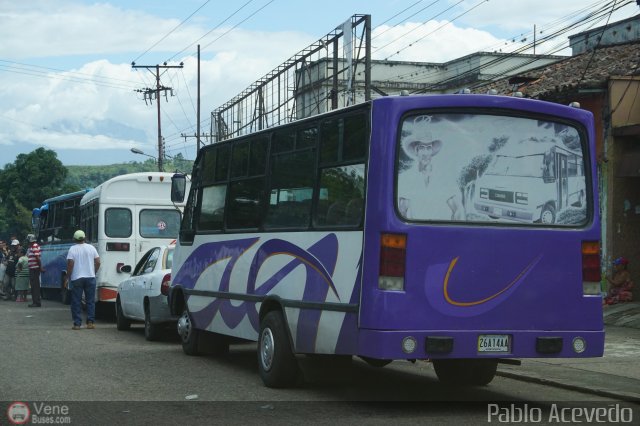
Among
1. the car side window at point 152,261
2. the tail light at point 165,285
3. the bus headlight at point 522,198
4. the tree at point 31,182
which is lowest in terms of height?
the tail light at point 165,285

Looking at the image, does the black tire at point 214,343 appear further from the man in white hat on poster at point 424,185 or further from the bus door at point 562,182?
the bus door at point 562,182

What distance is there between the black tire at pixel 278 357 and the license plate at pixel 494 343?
234 cm

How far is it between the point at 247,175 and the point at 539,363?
5.03m

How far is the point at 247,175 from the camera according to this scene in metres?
12.6

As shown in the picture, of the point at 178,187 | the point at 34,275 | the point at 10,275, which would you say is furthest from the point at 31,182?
the point at 178,187

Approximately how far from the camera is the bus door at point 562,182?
9852mm

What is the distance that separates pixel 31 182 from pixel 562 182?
271 ft

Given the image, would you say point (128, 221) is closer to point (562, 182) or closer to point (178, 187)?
point (178, 187)

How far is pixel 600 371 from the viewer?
42.4 feet

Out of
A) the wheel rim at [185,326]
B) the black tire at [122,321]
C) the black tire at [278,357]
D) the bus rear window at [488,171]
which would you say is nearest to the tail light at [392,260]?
the bus rear window at [488,171]

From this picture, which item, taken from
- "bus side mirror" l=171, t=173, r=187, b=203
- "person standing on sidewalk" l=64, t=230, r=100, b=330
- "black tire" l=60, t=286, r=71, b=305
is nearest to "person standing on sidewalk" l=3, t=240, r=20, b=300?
"black tire" l=60, t=286, r=71, b=305

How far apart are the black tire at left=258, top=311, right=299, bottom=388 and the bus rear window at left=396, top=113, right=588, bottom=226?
2368 mm

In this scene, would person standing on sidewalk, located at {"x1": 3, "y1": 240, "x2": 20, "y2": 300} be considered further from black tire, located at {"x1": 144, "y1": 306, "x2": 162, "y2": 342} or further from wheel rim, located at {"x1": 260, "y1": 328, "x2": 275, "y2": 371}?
wheel rim, located at {"x1": 260, "y1": 328, "x2": 275, "y2": 371}

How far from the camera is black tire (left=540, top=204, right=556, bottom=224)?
9.71 meters
